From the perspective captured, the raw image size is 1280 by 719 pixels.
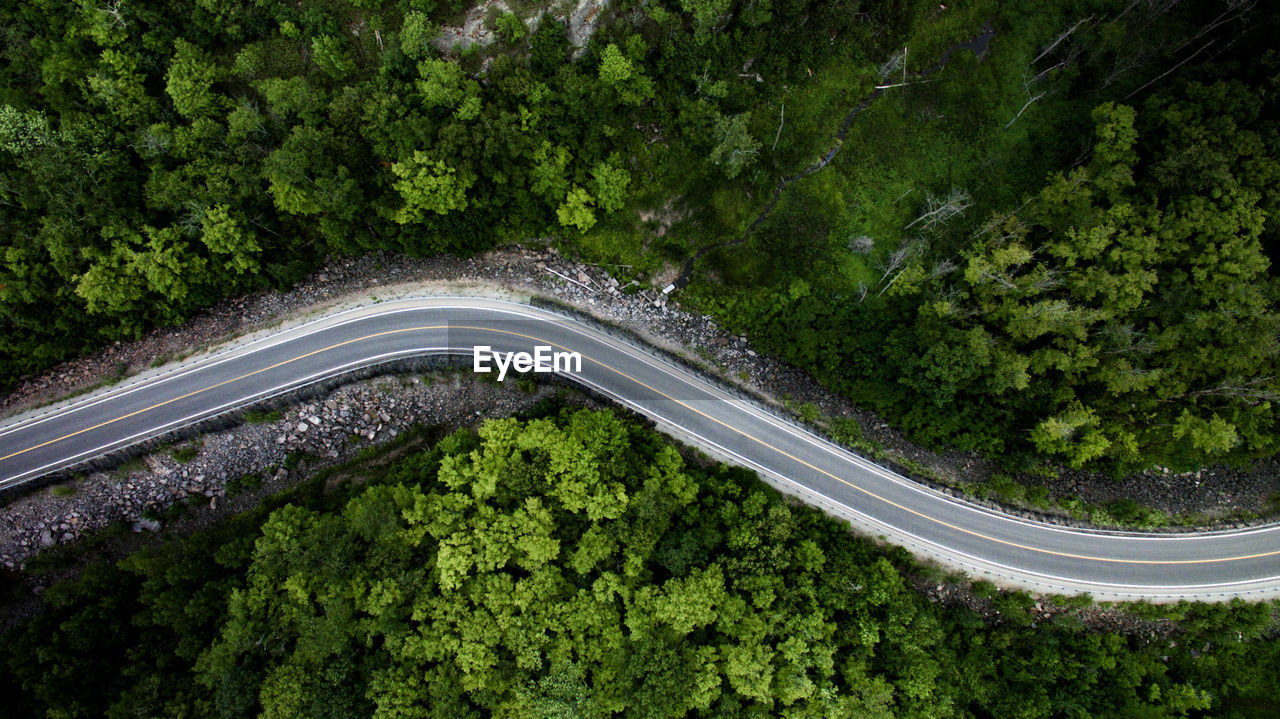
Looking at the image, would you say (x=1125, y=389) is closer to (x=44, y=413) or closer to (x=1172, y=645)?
(x=1172, y=645)

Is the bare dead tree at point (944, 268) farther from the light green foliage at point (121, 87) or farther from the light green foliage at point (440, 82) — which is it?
the light green foliage at point (121, 87)

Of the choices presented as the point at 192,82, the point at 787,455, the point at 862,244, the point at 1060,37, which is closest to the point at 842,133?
the point at 862,244

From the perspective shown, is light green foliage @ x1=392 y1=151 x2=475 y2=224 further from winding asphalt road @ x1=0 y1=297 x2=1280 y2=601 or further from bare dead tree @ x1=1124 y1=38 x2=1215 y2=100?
bare dead tree @ x1=1124 y1=38 x2=1215 y2=100

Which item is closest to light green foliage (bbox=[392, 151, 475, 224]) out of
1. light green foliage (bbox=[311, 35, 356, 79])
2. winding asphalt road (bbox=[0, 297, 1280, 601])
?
light green foliage (bbox=[311, 35, 356, 79])

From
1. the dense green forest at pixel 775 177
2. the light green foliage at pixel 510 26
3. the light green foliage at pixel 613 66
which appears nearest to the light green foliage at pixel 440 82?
the dense green forest at pixel 775 177

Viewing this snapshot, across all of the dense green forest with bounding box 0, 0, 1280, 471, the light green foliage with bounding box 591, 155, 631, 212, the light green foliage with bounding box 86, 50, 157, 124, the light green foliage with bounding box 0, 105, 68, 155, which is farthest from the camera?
the light green foliage with bounding box 591, 155, 631, 212

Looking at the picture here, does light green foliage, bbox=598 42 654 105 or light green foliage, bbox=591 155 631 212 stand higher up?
light green foliage, bbox=598 42 654 105

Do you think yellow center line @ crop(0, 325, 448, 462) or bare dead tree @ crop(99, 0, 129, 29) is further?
yellow center line @ crop(0, 325, 448, 462)
